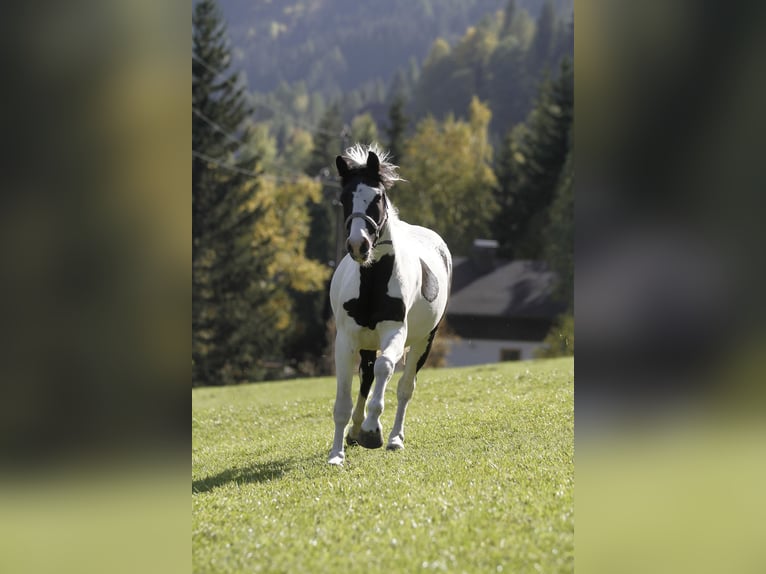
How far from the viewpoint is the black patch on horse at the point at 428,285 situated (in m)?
10.6

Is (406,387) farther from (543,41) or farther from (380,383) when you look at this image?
(543,41)

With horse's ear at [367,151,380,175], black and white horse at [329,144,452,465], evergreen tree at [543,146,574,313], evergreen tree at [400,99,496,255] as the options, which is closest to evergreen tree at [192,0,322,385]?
evergreen tree at [400,99,496,255]

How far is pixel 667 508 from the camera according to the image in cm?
473

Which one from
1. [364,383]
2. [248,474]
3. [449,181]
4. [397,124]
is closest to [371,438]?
[248,474]

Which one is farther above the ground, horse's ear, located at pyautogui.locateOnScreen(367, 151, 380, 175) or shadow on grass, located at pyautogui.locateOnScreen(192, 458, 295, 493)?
horse's ear, located at pyautogui.locateOnScreen(367, 151, 380, 175)

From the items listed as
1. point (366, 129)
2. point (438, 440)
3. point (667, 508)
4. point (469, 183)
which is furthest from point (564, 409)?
point (366, 129)

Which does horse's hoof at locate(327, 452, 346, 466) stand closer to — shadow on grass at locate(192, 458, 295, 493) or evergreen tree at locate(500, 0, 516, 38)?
shadow on grass at locate(192, 458, 295, 493)

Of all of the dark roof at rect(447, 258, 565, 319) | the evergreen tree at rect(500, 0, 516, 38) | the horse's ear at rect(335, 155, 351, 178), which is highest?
the evergreen tree at rect(500, 0, 516, 38)

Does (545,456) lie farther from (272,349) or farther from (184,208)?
(272,349)

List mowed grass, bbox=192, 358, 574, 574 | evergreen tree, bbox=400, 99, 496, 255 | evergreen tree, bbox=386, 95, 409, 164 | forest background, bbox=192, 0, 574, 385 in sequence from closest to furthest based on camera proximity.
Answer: mowed grass, bbox=192, 358, 574, 574, forest background, bbox=192, 0, 574, 385, evergreen tree, bbox=400, 99, 496, 255, evergreen tree, bbox=386, 95, 409, 164

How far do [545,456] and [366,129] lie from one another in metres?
59.0

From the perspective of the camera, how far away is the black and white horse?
8695 mm

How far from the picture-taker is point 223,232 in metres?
47.7

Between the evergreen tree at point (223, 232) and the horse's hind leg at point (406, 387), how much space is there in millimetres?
34334
